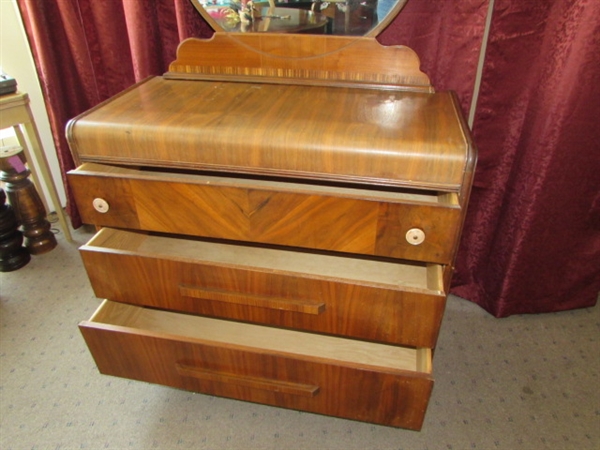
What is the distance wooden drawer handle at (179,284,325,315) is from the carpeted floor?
41cm

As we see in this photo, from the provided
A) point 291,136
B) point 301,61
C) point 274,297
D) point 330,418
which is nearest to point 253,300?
point 274,297

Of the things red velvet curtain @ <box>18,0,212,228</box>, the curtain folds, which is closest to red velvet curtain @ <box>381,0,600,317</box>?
the curtain folds

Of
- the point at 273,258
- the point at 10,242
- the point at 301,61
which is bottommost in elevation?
the point at 10,242

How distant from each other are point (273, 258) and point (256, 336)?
21 centimetres

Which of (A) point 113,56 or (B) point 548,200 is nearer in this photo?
(B) point 548,200

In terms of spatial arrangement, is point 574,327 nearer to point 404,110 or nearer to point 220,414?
point 404,110

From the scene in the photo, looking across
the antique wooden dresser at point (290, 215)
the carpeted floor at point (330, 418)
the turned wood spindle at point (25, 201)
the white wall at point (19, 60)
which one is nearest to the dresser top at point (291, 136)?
the antique wooden dresser at point (290, 215)

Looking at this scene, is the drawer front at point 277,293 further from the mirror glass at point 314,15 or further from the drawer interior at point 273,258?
the mirror glass at point 314,15

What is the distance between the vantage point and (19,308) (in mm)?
1480

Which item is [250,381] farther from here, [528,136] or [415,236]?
[528,136]

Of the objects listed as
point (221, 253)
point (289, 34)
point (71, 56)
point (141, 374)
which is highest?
point (289, 34)

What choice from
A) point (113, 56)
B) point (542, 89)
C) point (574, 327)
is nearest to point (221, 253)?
point (113, 56)

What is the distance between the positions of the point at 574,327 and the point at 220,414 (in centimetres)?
115

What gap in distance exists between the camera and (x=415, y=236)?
811 mm
